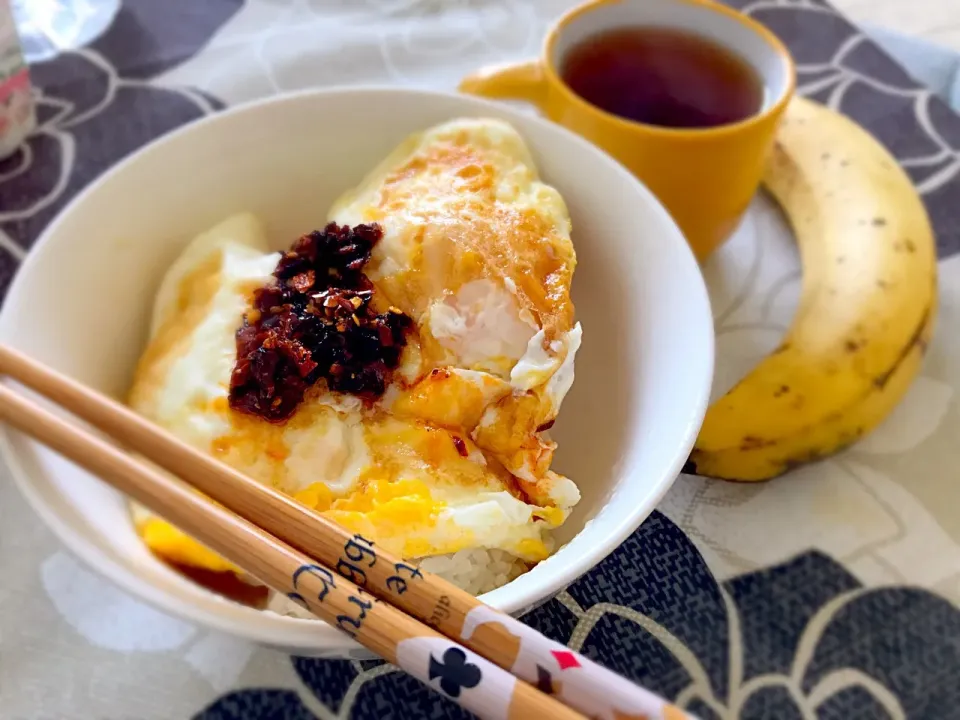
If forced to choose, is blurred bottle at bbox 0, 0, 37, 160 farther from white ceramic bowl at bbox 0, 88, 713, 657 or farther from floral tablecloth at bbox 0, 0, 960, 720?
white ceramic bowl at bbox 0, 88, 713, 657

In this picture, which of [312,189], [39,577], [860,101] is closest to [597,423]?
[312,189]

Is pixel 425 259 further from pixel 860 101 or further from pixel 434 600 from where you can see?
pixel 860 101

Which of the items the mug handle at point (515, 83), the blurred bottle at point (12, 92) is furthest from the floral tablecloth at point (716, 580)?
the mug handle at point (515, 83)

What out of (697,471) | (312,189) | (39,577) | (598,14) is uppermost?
(598,14)

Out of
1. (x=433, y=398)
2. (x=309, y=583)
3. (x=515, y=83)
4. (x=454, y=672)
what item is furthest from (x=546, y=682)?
(x=515, y=83)

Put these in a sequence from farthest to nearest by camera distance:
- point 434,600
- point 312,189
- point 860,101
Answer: point 860,101, point 312,189, point 434,600

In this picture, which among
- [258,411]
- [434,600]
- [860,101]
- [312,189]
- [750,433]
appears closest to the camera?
[434,600]

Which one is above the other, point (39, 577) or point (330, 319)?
point (330, 319)

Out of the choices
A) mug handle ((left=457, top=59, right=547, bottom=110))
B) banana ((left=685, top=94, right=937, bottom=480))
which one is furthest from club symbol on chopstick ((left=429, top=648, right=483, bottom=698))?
mug handle ((left=457, top=59, right=547, bottom=110))

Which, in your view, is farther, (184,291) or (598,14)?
(598,14)
